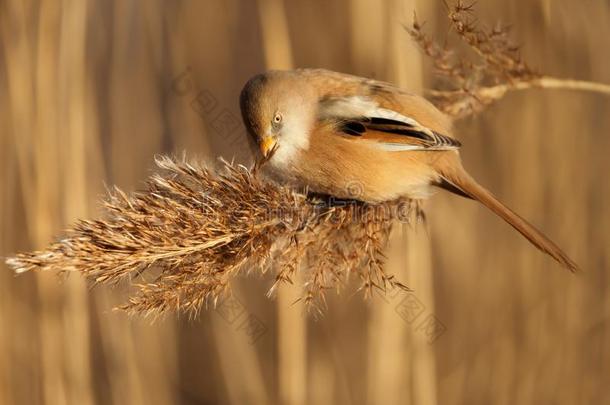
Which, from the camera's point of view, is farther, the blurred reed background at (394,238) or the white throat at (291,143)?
the blurred reed background at (394,238)

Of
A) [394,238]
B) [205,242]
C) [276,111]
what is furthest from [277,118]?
[205,242]

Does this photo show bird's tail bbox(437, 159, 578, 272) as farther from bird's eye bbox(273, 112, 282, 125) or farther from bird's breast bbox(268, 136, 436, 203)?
bird's eye bbox(273, 112, 282, 125)

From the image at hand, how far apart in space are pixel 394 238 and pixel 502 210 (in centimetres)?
48

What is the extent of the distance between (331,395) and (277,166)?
1.08 metres

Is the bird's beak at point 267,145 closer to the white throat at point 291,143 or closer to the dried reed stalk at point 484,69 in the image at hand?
the white throat at point 291,143

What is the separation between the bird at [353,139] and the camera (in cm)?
214

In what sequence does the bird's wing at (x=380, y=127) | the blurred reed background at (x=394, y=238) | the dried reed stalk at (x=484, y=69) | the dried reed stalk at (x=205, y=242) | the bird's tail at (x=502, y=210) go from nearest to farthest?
the dried reed stalk at (x=205, y=242) → the dried reed stalk at (x=484, y=69) → the bird's tail at (x=502, y=210) → the bird's wing at (x=380, y=127) → the blurred reed background at (x=394, y=238)

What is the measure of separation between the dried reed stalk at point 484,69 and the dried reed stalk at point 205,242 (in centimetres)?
53

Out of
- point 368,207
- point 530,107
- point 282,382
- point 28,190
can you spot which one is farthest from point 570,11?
point 28,190

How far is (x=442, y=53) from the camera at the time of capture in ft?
6.10

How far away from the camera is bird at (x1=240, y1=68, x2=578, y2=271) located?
214 cm

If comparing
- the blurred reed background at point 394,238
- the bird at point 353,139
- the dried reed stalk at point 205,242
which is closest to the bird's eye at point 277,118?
the bird at point 353,139

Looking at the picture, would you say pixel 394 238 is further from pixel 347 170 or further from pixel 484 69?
pixel 484 69

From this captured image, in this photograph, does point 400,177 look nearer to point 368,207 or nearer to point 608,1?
point 368,207
